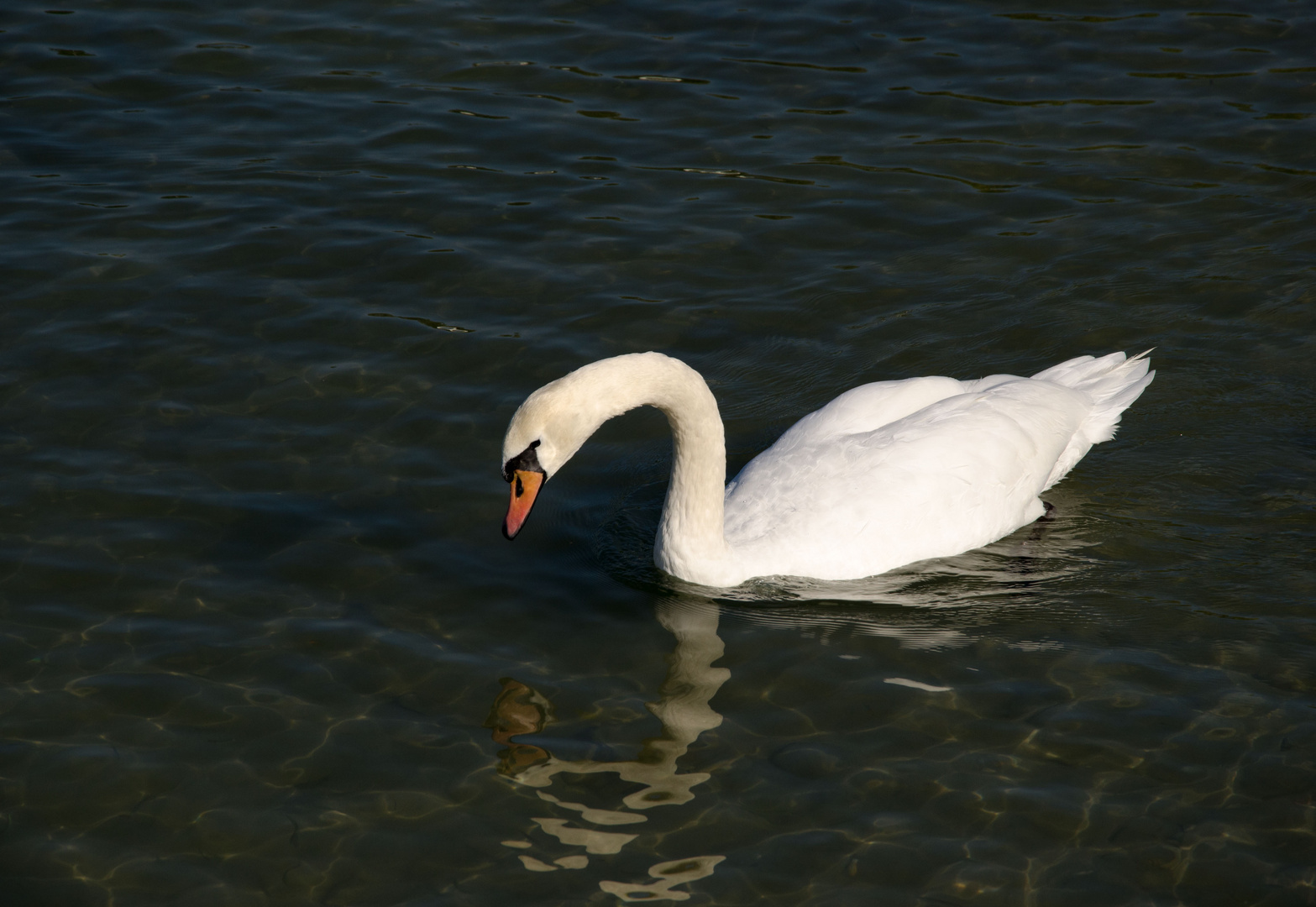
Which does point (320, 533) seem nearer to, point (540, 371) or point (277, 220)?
point (540, 371)

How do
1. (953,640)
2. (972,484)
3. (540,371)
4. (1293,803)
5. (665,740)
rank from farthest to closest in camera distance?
(540,371) < (972,484) < (953,640) < (665,740) < (1293,803)

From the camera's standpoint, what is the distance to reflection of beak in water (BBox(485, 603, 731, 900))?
587cm

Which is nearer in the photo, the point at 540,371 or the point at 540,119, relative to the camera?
the point at 540,371

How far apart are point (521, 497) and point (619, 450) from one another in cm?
248

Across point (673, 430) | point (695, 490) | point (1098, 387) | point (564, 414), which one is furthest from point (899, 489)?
point (564, 414)

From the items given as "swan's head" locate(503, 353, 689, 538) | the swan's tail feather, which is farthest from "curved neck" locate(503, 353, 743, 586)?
the swan's tail feather

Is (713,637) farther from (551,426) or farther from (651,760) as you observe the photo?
(551,426)

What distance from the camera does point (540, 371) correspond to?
382 inches

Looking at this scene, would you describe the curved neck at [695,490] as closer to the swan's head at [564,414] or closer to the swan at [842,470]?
the swan at [842,470]

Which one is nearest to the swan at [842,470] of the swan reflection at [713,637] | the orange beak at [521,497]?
the orange beak at [521,497]

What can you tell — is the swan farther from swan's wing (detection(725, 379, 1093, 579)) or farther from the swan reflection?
the swan reflection

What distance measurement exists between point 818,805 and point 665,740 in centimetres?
Result: 85

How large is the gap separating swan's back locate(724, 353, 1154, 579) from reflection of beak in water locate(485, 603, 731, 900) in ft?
1.97

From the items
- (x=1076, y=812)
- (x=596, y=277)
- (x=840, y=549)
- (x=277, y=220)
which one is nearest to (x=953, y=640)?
(x=840, y=549)
